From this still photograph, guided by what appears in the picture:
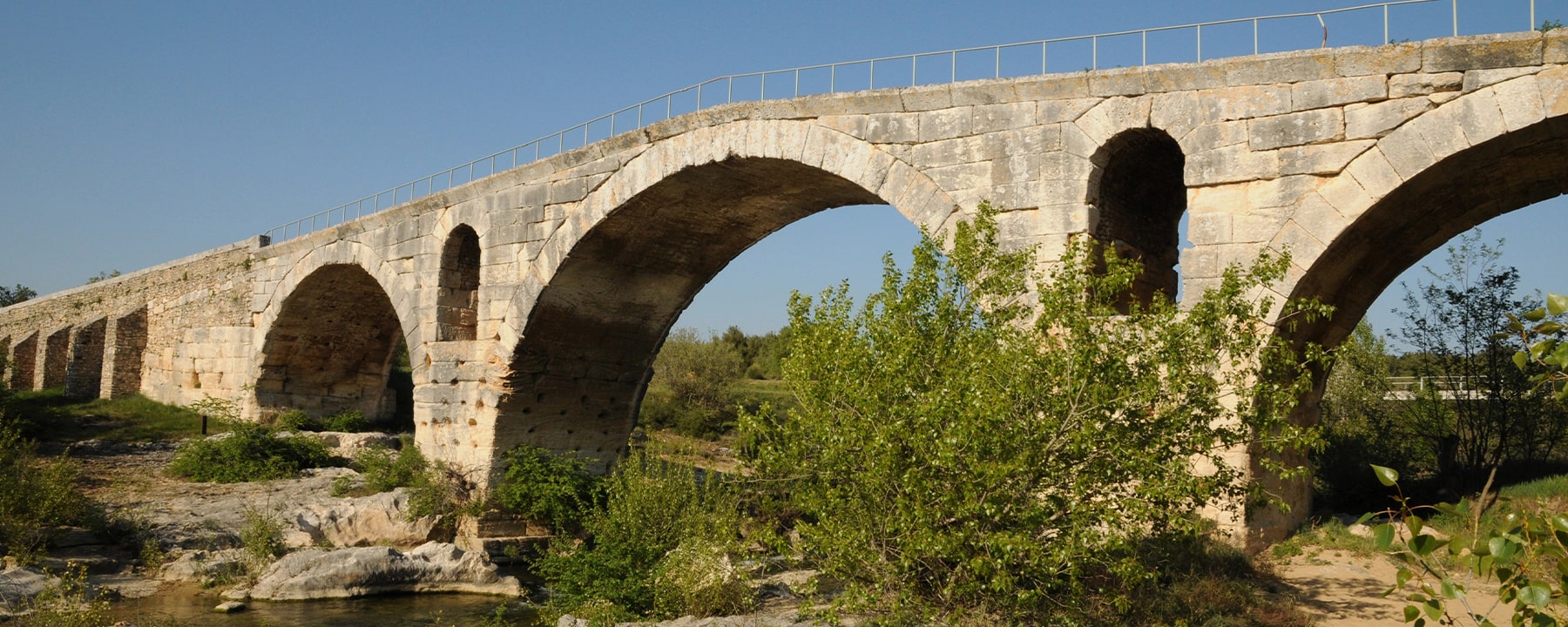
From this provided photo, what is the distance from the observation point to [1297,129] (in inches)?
315

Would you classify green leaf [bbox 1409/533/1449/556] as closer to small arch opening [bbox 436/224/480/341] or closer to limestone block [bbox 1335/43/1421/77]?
limestone block [bbox 1335/43/1421/77]

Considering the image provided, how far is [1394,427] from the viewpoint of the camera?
12.8 m

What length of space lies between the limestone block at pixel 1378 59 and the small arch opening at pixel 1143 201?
133cm

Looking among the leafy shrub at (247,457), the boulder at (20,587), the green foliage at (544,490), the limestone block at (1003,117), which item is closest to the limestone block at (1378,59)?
the limestone block at (1003,117)

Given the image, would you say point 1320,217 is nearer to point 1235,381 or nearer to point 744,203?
point 1235,381

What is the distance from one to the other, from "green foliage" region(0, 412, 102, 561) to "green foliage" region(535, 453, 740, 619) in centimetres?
514

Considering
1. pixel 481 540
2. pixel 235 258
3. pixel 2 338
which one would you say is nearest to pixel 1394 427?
pixel 481 540

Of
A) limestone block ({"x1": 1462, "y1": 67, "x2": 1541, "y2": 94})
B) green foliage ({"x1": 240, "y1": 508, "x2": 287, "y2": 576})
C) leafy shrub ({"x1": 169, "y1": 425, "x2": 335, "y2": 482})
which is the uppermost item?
limestone block ({"x1": 1462, "y1": 67, "x2": 1541, "y2": 94})

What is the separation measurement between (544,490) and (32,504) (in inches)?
210

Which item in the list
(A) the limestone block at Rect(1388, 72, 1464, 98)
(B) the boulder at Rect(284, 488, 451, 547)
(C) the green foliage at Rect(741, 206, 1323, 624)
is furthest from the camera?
(B) the boulder at Rect(284, 488, 451, 547)

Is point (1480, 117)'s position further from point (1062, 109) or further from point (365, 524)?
point (365, 524)

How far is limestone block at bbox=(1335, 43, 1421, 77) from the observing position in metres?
7.58

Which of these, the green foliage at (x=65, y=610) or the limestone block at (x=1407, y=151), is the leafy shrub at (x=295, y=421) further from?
the limestone block at (x=1407, y=151)

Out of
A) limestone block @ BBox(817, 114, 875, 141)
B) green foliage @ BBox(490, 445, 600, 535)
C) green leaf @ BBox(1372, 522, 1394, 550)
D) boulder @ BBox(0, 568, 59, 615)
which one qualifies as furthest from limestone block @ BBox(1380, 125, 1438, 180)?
boulder @ BBox(0, 568, 59, 615)
